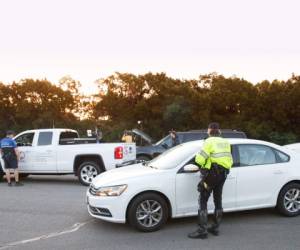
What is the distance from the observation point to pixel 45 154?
41.0 feet

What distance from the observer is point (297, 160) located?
759 centimetres

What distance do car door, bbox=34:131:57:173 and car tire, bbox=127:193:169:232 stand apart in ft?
21.4

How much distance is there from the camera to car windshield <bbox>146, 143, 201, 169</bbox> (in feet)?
23.1

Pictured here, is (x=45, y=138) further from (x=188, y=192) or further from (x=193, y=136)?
(x=188, y=192)

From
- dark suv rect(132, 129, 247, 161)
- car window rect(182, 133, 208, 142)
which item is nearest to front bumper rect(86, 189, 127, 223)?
dark suv rect(132, 129, 247, 161)

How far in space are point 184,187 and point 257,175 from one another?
1.40 metres

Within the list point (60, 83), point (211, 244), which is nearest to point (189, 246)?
point (211, 244)

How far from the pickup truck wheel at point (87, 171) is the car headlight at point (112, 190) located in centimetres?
567

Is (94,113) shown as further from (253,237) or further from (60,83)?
(253,237)

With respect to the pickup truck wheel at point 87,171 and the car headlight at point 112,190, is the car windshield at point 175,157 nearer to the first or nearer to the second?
the car headlight at point 112,190

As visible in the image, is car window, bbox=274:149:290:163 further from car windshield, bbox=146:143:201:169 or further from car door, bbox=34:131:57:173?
car door, bbox=34:131:57:173

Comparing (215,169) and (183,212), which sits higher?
(215,169)

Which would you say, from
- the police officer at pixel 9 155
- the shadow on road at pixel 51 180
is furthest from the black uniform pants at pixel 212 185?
the police officer at pixel 9 155

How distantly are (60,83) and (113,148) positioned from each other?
52581 mm
